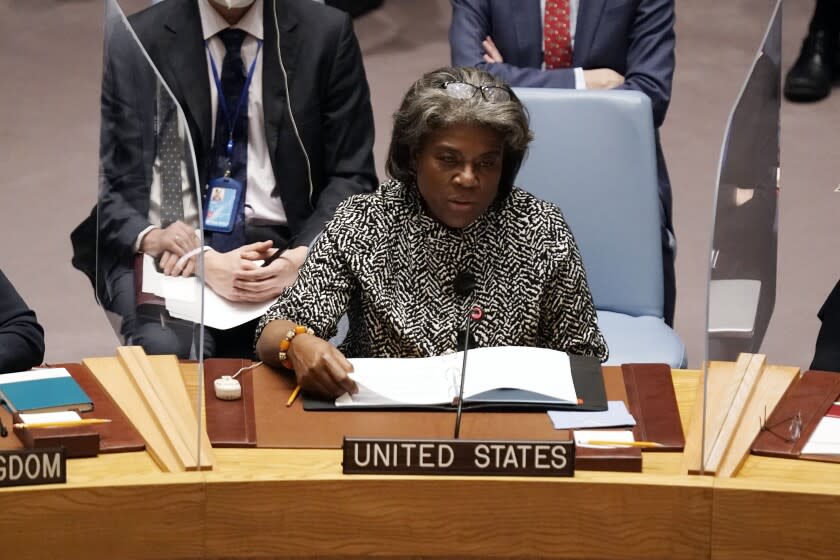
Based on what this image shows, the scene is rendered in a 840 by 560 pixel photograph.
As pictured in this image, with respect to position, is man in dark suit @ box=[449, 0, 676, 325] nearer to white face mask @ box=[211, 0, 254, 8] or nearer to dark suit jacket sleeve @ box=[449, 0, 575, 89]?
dark suit jacket sleeve @ box=[449, 0, 575, 89]

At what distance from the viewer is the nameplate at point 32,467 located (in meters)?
2.12

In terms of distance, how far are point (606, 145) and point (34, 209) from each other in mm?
2534

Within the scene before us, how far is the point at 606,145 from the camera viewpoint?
3416 mm

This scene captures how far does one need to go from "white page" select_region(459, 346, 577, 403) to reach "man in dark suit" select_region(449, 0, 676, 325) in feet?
4.13

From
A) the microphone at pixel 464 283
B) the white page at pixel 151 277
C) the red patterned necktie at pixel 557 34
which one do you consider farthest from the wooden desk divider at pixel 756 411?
the red patterned necktie at pixel 557 34

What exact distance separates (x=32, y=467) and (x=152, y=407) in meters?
0.32

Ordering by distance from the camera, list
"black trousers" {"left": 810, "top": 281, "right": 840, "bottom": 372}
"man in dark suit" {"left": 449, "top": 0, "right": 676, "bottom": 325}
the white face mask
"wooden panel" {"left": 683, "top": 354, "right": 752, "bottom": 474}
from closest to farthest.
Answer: "wooden panel" {"left": 683, "top": 354, "right": 752, "bottom": 474}
"black trousers" {"left": 810, "top": 281, "right": 840, "bottom": 372}
the white face mask
"man in dark suit" {"left": 449, "top": 0, "right": 676, "bottom": 325}

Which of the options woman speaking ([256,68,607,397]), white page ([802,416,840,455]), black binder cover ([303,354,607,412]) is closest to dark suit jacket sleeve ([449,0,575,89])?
woman speaking ([256,68,607,397])

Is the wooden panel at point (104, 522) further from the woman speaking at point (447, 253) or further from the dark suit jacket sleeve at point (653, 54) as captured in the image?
the dark suit jacket sleeve at point (653, 54)

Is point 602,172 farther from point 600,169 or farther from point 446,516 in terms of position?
point 446,516

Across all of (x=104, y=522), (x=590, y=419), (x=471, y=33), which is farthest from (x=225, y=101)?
(x=104, y=522)

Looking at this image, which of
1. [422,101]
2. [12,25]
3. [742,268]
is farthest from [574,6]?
[12,25]

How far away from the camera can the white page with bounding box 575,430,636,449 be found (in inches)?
92.0

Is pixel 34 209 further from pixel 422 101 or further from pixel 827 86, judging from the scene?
pixel 827 86
